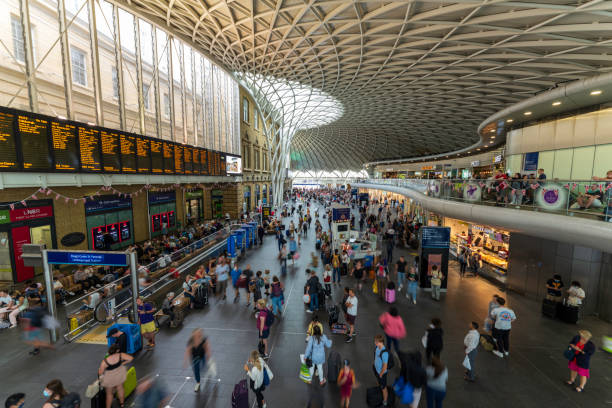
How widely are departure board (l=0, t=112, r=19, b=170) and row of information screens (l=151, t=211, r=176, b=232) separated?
1187 centimetres

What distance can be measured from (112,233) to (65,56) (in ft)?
31.0

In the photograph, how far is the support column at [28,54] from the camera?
32.1ft

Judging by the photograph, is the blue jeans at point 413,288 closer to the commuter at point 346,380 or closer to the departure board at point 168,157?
the commuter at point 346,380

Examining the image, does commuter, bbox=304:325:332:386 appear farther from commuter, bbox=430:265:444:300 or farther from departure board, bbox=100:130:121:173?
departure board, bbox=100:130:121:173

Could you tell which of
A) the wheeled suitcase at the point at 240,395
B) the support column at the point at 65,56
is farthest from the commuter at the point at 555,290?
the support column at the point at 65,56

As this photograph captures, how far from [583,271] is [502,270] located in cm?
501

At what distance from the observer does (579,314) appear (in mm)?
9344

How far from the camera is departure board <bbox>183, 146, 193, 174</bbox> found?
621 inches

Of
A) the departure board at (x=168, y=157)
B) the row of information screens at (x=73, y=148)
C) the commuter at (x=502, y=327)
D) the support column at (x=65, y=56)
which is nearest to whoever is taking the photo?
the commuter at (x=502, y=327)

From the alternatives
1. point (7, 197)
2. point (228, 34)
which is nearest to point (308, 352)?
point (7, 197)

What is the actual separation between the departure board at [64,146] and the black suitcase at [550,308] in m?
18.2

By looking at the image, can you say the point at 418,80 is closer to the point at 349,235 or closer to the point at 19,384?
the point at 349,235

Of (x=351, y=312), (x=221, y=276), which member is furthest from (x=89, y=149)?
(x=351, y=312)

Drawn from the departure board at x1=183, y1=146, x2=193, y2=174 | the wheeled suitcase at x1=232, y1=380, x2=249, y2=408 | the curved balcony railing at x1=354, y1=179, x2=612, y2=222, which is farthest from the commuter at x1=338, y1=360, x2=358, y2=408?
the departure board at x1=183, y1=146, x2=193, y2=174
